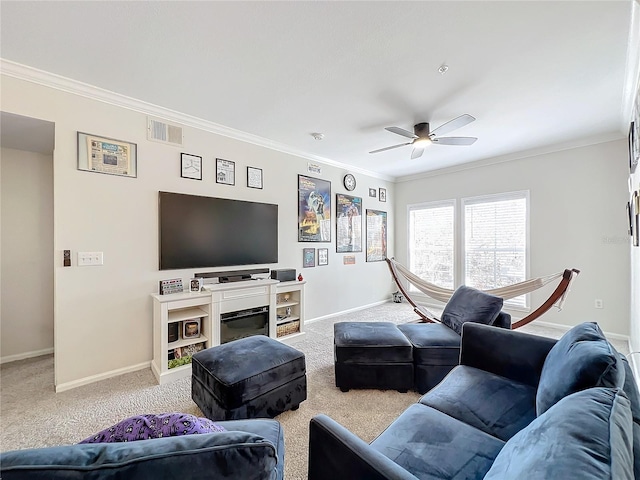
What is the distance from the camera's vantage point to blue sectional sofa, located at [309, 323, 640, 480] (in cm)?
64

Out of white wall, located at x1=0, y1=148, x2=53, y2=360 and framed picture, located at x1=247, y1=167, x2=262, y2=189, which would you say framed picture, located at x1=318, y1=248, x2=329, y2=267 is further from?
white wall, located at x1=0, y1=148, x2=53, y2=360

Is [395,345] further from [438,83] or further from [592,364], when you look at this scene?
[438,83]

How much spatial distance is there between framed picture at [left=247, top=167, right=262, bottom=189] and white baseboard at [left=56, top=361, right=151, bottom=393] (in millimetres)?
2308

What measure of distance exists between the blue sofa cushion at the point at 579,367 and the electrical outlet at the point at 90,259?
10.9 ft

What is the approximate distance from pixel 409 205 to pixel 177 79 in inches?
180

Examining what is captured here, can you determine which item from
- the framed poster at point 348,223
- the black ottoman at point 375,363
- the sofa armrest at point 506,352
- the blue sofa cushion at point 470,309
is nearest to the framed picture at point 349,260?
the framed poster at point 348,223

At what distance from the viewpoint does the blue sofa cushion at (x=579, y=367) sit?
98 cm

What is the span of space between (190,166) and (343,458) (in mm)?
3066

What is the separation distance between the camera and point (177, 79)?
2336 millimetres

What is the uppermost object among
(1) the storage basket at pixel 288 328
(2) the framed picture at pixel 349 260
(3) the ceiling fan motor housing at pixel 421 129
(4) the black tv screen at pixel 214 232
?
(3) the ceiling fan motor housing at pixel 421 129

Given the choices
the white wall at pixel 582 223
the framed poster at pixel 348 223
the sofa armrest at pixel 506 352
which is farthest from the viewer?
the framed poster at pixel 348 223

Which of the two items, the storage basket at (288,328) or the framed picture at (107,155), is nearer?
the framed picture at (107,155)

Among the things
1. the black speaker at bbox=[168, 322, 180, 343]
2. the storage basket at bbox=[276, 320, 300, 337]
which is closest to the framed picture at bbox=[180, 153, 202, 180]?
the black speaker at bbox=[168, 322, 180, 343]

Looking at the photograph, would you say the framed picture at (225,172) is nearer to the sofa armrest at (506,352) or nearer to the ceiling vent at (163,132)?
the ceiling vent at (163,132)
